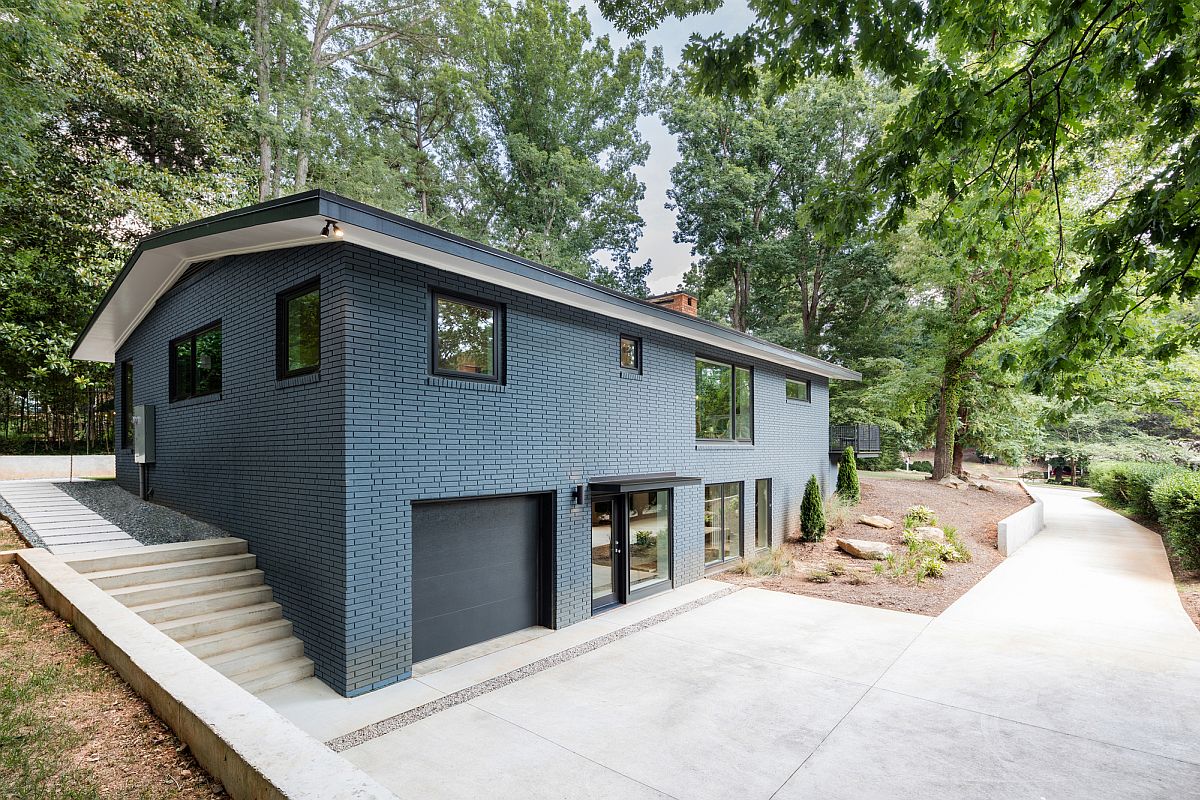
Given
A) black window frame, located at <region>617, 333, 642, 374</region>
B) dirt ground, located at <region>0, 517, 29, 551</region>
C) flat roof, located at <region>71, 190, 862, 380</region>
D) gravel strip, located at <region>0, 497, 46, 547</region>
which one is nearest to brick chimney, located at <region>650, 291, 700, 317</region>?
flat roof, located at <region>71, 190, 862, 380</region>

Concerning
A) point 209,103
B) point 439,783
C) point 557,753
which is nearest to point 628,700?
point 557,753

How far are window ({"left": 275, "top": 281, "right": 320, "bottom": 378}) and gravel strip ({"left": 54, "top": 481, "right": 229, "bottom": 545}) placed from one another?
2.67 meters

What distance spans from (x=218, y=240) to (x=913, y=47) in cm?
687

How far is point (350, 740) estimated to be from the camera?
4512mm

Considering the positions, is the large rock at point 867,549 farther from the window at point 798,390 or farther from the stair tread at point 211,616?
the stair tread at point 211,616

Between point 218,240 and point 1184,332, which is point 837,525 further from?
point 218,240

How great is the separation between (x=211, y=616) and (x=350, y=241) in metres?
4.12

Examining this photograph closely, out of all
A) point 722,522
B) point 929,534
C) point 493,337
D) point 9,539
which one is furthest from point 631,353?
point 9,539

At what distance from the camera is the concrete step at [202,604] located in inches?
215

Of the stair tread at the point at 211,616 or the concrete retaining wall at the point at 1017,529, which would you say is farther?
the concrete retaining wall at the point at 1017,529

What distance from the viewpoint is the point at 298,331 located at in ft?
20.4

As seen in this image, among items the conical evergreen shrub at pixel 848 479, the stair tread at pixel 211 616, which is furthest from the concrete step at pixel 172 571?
the conical evergreen shrub at pixel 848 479

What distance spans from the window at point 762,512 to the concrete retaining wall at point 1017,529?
4.92 meters

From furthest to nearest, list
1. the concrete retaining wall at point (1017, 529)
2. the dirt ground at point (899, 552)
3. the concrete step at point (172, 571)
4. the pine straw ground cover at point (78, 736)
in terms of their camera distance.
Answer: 1. the concrete retaining wall at point (1017, 529)
2. the dirt ground at point (899, 552)
3. the concrete step at point (172, 571)
4. the pine straw ground cover at point (78, 736)
